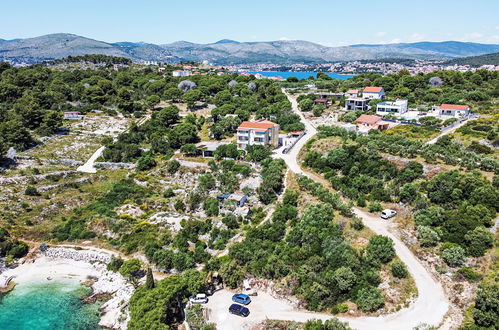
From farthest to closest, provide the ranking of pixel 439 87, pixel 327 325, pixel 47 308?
pixel 439 87 < pixel 47 308 < pixel 327 325

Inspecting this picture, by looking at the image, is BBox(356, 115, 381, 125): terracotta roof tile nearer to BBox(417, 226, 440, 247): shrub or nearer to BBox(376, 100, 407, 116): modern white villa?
BBox(376, 100, 407, 116): modern white villa

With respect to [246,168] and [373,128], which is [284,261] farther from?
[373,128]

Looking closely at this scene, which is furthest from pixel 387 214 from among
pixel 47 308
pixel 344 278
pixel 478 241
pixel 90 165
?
pixel 90 165

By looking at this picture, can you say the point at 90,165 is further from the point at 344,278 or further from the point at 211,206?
the point at 344,278

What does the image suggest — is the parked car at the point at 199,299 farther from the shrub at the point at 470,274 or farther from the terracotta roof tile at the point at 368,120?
the terracotta roof tile at the point at 368,120

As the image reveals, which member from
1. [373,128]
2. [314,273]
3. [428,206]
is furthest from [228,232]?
[373,128]

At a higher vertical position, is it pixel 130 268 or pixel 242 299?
pixel 130 268

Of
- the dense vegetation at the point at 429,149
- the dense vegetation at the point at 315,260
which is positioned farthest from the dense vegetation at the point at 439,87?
the dense vegetation at the point at 315,260
